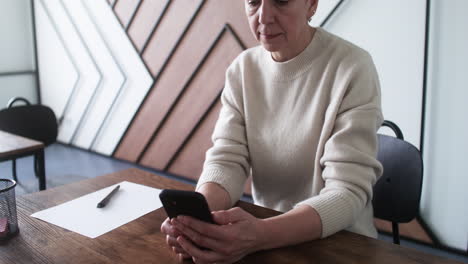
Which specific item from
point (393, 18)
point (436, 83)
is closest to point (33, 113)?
point (393, 18)

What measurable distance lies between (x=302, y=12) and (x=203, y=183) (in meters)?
Answer: 0.51

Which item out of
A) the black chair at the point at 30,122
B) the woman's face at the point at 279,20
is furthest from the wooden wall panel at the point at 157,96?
the woman's face at the point at 279,20

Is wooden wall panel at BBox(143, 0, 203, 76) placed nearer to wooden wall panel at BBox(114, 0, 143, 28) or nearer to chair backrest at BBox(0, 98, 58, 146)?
wooden wall panel at BBox(114, 0, 143, 28)

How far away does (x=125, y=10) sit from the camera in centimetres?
335

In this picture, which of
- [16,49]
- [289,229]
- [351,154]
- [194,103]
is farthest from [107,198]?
[16,49]

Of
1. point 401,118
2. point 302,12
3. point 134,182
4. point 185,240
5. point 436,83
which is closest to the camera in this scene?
point 185,240

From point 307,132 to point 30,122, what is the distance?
1.96 m

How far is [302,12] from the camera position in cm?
98

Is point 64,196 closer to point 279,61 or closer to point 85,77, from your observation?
point 279,61

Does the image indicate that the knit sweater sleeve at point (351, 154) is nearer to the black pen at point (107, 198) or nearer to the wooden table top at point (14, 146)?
the black pen at point (107, 198)

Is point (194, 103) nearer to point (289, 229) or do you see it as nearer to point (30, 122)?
point (30, 122)

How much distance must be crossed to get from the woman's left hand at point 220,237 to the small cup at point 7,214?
13.7 inches

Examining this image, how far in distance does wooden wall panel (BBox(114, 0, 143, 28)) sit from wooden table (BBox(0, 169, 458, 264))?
108 inches

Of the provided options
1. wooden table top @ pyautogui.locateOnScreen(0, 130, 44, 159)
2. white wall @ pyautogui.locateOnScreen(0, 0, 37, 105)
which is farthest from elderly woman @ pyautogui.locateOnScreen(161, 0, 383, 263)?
white wall @ pyautogui.locateOnScreen(0, 0, 37, 105)
